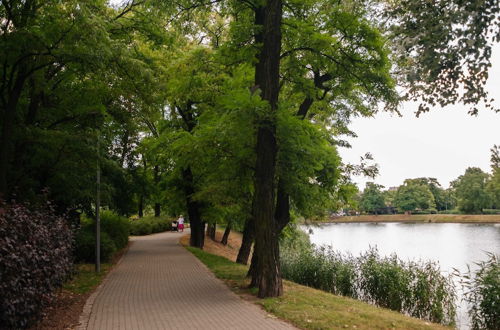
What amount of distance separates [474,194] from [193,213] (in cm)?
7489

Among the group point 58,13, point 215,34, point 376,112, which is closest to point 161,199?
point 215,34

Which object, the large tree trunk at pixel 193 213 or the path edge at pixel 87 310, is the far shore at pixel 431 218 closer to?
the large tree trunk at pixel 193 213

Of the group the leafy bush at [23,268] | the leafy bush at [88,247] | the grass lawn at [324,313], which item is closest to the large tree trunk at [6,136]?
the leafy bush at [23,268]

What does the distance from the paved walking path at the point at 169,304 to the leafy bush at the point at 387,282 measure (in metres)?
3.70

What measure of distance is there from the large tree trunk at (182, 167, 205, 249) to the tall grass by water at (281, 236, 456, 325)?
888cm

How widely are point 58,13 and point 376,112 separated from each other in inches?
439

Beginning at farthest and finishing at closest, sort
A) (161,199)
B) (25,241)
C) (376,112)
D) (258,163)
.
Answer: (161,199), (376,112), (258,163), (25,241)

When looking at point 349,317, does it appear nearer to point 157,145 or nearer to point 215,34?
point 157,145

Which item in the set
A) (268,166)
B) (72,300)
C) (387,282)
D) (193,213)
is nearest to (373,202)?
(193,213)

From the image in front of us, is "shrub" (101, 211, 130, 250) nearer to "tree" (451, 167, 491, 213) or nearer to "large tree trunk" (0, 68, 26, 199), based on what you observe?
"large tree trunk" (0, 68, 26, 199)

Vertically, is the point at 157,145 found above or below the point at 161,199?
above

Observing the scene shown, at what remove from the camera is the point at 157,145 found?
17766mm

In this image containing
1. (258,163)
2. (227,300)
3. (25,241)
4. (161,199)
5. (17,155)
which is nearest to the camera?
(25,241)

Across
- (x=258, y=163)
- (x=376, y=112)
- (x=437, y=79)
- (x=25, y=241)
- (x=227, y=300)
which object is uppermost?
(x=376, y=112)
